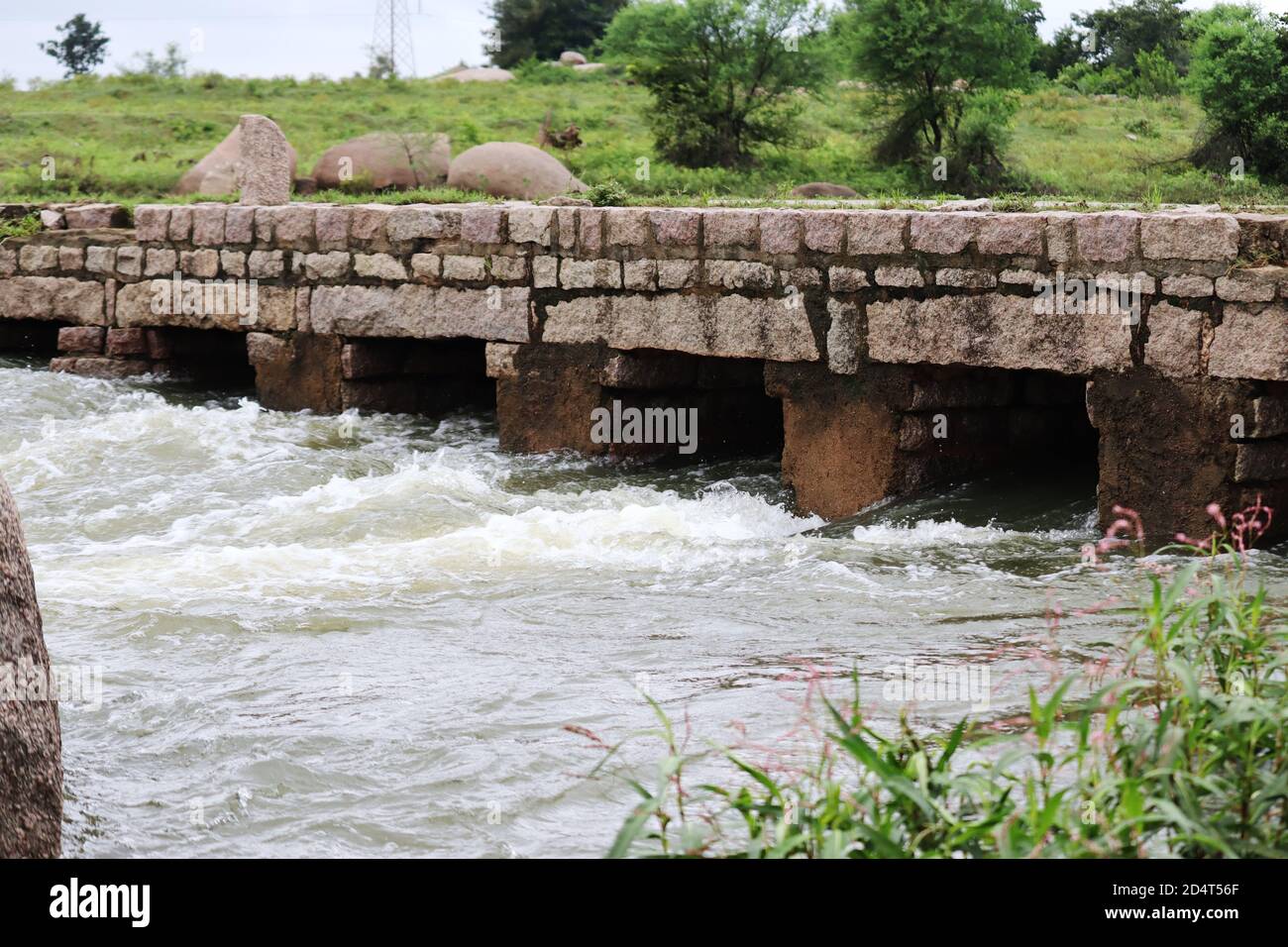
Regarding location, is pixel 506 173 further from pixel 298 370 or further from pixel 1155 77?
pixel 1155 77

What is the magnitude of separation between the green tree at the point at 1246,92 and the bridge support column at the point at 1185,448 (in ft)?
35.9

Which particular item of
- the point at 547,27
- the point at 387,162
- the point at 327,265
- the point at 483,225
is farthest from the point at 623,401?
the point at 547,27

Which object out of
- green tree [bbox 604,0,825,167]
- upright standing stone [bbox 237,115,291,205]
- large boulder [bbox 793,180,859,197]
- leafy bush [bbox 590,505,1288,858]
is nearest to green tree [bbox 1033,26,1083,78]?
green tree [bbox 604,0,825,167]

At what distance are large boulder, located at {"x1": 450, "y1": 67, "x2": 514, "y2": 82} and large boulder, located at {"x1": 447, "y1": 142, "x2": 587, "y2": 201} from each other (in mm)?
17002

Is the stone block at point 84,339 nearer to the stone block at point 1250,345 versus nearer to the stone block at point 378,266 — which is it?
the stone block at point 378,266

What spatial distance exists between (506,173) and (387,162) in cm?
192

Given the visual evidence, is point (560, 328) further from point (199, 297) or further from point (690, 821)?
point (690, 821)

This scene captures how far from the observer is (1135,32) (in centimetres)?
3222

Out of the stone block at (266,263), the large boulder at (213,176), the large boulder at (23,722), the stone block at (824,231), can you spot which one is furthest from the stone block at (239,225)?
the large boulder at (23,722)

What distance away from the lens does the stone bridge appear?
7707 mm

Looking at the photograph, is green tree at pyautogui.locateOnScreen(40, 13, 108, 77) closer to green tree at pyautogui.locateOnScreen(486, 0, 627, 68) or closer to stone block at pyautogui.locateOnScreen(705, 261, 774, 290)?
green tree at pyautogui.locateOnScreen(486, 0, 627, 68)

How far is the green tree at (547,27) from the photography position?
41906 mm

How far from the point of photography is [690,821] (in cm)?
426

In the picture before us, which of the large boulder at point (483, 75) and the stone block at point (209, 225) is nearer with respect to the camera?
the stone block at point (209, 225)
